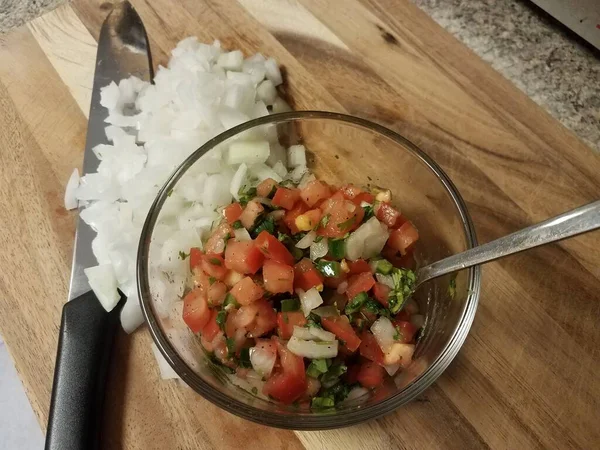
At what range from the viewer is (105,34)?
150 centimetres

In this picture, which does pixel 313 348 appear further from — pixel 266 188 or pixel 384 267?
pixel 266 188

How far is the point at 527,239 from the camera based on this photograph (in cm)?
83

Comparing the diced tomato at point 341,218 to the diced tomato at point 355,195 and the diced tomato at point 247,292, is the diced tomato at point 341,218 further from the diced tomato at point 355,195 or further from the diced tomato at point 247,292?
the diced tomato at point 247,292

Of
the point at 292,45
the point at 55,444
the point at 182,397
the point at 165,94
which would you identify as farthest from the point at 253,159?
the point at 55,444

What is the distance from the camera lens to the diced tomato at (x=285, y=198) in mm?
1176

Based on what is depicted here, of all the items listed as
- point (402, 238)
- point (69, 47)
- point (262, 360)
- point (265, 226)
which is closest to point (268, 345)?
point (262, 360)

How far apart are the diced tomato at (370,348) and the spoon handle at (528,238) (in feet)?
0.48

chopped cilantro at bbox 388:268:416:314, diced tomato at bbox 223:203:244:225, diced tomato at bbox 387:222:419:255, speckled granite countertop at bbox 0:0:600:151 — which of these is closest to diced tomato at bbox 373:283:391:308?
chopped cilantro at bbox 388:268:416:314

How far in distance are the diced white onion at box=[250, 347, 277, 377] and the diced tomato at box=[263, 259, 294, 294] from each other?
0.37 feet

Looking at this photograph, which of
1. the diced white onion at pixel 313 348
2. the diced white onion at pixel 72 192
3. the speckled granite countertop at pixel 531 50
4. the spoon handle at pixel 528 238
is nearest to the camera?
the spoon handle at pixel 528 238

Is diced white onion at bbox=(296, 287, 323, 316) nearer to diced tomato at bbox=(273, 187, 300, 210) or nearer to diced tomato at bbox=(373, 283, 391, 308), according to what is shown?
diced tomato at bbox=(373, 283, 391, 308)

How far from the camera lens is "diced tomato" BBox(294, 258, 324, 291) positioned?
106 cm

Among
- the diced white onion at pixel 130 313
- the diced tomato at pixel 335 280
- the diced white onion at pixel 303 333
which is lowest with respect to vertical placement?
the diced white onion at pixel 130 313

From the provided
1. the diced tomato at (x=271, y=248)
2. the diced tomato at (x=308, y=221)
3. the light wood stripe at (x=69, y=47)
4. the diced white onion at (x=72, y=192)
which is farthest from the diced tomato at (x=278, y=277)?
the light wood stripe at (x=69, y=47)
